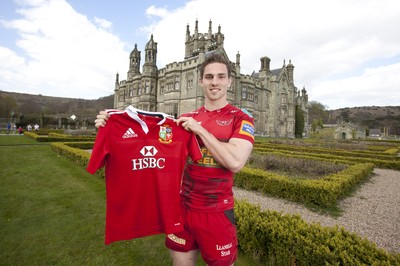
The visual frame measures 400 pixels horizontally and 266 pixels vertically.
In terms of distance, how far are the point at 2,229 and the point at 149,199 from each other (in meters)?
4.83

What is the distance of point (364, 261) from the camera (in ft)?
10.2

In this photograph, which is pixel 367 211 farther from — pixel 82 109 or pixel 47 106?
pixel 47 106

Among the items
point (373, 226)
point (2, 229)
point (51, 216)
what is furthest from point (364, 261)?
point (2, 229)

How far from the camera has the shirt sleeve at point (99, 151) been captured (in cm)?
219

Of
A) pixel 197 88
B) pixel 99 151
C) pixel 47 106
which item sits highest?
pixel 47 106

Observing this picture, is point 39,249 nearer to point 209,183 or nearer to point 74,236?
point 74,236

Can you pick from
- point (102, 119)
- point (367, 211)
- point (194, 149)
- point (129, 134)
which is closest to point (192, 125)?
point (194, 149)

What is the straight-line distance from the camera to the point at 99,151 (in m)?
2.25

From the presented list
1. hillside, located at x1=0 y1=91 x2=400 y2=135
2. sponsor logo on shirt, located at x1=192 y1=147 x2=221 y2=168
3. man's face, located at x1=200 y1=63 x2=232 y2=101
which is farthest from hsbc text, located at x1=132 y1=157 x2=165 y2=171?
hillside, located at x1=0 y1=91 x2=400 y2=135

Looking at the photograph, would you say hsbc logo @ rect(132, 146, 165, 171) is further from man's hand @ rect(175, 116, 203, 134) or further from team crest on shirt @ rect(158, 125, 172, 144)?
man's hand @ rect(175, 116, 203, 134)

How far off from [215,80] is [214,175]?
3.21 feet

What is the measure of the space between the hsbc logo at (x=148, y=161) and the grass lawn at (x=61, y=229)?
270cm

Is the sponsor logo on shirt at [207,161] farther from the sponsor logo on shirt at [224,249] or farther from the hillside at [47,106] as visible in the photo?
the hillside at [47,106]

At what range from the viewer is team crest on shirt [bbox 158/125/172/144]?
8.02 ft
